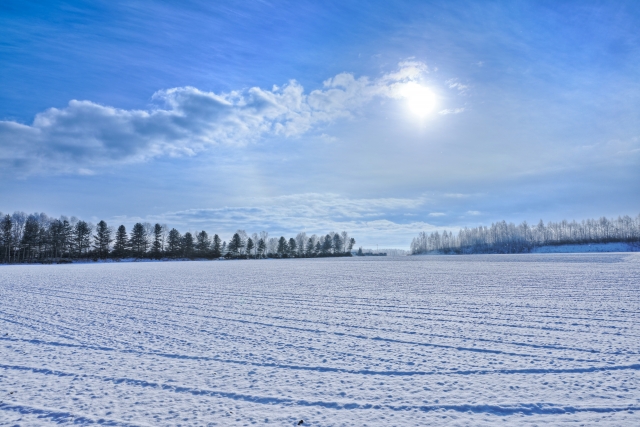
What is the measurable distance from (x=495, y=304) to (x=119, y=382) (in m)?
9.53

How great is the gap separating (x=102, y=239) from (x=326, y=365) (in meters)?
84.2

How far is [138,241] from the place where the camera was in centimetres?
7975

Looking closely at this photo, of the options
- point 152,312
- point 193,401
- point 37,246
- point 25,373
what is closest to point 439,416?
point 193,401

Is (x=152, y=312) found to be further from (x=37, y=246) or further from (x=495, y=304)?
(x=37, y=246)

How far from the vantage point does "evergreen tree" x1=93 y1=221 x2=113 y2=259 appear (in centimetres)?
7500

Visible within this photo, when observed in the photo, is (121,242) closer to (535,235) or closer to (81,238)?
(81,238)

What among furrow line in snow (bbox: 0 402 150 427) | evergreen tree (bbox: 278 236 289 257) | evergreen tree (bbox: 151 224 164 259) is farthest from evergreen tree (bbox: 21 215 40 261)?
furrow line in snow (bbox: 0 402 150 427)

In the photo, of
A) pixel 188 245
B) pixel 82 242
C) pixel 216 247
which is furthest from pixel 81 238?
pixel 216 247

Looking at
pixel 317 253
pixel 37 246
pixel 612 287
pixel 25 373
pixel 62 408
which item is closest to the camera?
pixel 62 408

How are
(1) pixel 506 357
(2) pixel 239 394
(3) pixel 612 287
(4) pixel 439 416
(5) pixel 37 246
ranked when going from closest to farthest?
(4) pixel 439 416
(2) pixel 239 394
(1) pixel 506 357
(3) pixel 612 287
(5) pixel 37 246

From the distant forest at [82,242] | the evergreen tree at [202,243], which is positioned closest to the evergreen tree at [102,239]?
the distant forest at [82,242]

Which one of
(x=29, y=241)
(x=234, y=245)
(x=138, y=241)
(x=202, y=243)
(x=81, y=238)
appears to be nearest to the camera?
(x=29, y=241)

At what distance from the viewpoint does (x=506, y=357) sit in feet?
17.6

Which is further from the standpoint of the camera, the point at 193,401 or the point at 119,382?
the point at 119,382
